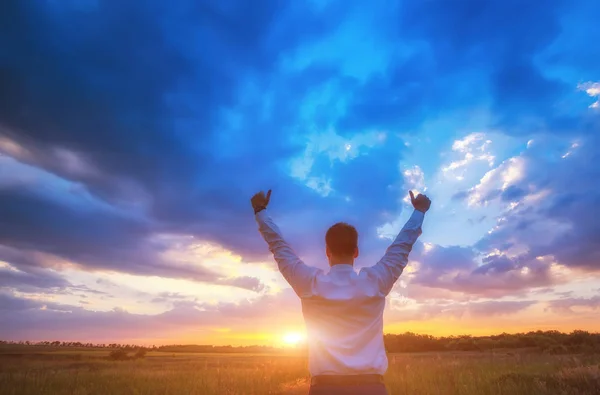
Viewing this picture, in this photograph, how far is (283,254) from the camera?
3.05 m

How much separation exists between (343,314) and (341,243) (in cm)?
51

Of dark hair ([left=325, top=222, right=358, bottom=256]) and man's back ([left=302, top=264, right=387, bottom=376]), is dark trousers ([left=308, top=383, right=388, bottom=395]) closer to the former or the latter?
man's back ([left=302, top=264, right=387, bottom=376])

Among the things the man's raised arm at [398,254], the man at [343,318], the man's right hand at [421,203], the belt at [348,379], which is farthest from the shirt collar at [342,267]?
the man's right hand at [421,203]

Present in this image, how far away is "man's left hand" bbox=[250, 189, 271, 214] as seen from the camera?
11.1ft

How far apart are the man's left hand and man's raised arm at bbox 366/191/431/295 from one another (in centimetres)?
103

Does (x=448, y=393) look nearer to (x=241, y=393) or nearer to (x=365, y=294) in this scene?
(x=241, y=393)

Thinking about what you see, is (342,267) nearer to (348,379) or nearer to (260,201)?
(348,379)

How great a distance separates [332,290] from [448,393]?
10793 millimetres

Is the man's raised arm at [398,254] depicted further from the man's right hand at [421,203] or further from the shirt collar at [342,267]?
the shirt collar at [342,267]

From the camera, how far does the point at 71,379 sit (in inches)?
594

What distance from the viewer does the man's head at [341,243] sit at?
3.02 meters

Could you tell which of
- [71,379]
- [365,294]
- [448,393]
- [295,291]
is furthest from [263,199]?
[71,379]

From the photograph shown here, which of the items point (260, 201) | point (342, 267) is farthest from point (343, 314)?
point (260, 201)

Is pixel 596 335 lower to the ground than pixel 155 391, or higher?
higher
